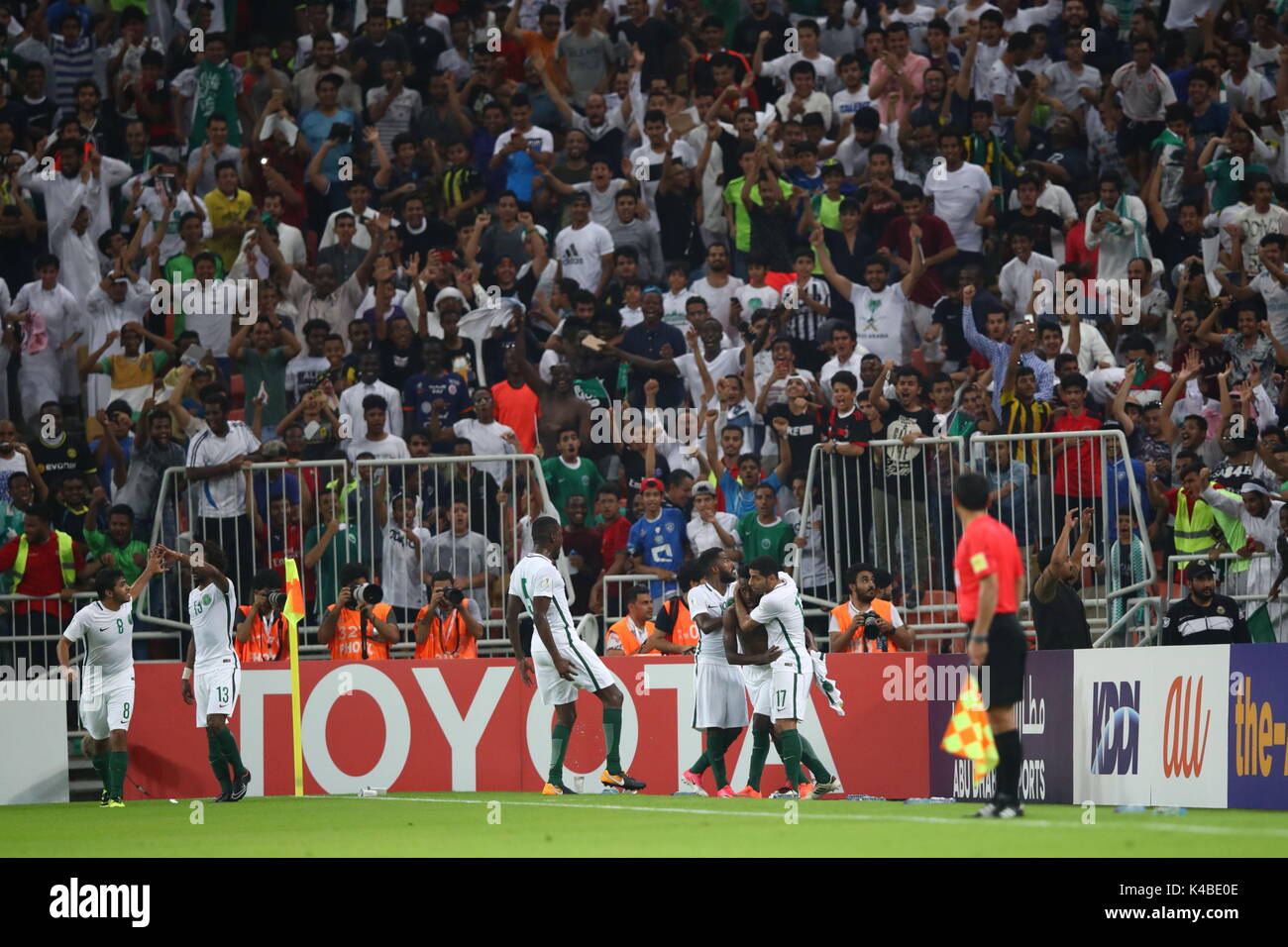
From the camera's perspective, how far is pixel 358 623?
19656 mm

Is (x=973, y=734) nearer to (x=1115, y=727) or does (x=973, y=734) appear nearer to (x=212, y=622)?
(x=1115, y=727)

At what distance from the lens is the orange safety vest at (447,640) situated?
770 inches

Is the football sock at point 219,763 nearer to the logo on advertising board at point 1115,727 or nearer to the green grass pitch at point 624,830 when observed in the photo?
the green grass pitch at point 624,830

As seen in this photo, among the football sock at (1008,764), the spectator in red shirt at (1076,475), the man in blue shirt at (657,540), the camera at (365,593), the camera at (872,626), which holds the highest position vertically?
the spectator in red shirt at (1076,475)

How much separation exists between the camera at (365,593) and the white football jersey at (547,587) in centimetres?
305

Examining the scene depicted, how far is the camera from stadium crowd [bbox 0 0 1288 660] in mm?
19000

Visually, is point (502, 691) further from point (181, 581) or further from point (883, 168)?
point (883, 168)

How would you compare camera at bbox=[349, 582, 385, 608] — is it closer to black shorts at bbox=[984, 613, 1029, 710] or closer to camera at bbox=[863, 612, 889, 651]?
camera at bbox=[863, 612, 889, 651]

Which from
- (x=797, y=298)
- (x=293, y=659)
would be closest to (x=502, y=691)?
(x=293, y=659)

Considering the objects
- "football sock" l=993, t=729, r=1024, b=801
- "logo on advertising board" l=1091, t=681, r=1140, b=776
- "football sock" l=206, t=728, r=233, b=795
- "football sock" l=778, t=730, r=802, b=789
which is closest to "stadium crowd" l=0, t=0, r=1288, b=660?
"logo on advertising board" l=1091, t=681, r=1140, b=776

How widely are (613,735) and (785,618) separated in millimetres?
1947

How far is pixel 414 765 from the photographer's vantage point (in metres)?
19.5

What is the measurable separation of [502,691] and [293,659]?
8.46ft

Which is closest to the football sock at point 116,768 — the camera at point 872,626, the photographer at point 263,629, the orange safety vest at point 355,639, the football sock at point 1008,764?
the photographer at point 263,629
